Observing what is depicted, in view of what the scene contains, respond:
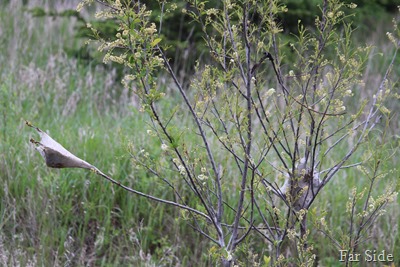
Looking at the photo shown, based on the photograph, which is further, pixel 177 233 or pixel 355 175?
pixel 355 175

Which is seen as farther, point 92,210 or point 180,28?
point 180,28

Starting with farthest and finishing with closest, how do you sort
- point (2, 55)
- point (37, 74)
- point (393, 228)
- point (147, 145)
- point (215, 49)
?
point (2, 55) < point (37, 74) < point (147, 145) < point (393, 228) < point (215, 49)

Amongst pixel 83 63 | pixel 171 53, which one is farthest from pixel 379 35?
pixel 83 63

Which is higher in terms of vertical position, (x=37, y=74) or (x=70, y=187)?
(x=37, y=74)

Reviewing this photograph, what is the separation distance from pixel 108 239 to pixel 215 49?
1.71 meters

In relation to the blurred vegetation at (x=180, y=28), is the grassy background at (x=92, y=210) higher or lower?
lower

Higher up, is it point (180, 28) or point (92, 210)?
point (180, 28)

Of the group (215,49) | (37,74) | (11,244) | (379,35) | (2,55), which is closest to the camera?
(215,49)

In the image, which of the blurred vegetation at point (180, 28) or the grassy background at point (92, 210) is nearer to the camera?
the grassy background at point (92, 210)

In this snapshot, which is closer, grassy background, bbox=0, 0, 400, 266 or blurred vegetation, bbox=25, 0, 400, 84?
grassy background, bbox=0, 0, 400, 266

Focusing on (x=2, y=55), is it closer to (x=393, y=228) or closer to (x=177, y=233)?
(x=177, y=233)

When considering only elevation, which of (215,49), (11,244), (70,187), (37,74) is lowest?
(11,244)

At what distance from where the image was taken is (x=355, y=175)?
467 centimetres

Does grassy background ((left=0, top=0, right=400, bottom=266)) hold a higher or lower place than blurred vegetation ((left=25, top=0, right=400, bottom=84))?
lower
